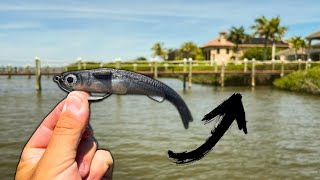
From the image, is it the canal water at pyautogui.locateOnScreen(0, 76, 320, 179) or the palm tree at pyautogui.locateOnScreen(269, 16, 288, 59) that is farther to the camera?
the palm tree at pyautogui.locateOnScreen(269, 16, 288, 59)

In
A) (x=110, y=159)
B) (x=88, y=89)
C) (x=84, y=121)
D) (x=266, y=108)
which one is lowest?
(x=266, y=108)

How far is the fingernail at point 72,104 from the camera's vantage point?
1.66 m

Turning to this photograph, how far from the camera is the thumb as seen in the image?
1611 mm

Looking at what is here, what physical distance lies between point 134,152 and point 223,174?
3.32 meters

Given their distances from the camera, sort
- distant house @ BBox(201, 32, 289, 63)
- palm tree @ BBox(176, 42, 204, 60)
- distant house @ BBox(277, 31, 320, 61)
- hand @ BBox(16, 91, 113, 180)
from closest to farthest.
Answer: hand @ BBox(16, 91, 113, 180), distant house @ BBox(277, 31, 320, 61), distant house @ BBox(201, 32, 289, 63), palm tree @ BBox(176, 42, 204, 60)

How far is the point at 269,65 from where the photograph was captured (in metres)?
→ 56.8

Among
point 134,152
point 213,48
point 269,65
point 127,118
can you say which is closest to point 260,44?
point 213,48

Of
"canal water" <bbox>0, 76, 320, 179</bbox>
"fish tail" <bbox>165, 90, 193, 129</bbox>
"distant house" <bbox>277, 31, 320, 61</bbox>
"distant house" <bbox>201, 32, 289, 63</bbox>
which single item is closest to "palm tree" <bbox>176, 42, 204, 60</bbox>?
"distant house" <bbox>201, 32, 289, 63</bbox>

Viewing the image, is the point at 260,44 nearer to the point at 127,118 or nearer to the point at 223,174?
the point at 127,118

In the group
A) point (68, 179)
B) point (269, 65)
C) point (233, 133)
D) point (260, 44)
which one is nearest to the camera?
point (68, 179)

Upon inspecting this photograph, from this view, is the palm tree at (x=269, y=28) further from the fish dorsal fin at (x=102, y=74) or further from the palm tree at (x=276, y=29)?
the fish dorsal fin at (x=102, y=74)

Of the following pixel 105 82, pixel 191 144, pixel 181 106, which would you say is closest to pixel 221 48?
pixel 191 144

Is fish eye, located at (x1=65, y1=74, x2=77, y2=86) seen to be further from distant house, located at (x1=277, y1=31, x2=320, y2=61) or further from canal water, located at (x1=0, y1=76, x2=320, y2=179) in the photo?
distant house, located at (x1=277, y1=31, x2=320, y2=61)

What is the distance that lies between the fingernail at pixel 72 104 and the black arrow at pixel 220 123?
0.46m
